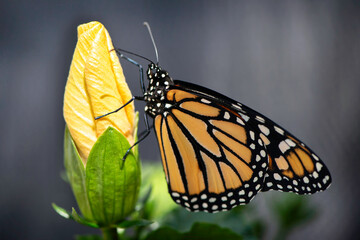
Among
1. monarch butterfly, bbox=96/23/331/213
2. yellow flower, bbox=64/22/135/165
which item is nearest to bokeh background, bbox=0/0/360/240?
monarch butterfly, bbox=96/23/331/213

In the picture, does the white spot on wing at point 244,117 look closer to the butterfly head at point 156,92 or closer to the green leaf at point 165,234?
the butterfly head at point 156,92

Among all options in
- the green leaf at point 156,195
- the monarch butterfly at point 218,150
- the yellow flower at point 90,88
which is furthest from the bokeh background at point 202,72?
the yellow flower at point 90,88

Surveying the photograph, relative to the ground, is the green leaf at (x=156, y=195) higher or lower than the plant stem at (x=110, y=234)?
lower

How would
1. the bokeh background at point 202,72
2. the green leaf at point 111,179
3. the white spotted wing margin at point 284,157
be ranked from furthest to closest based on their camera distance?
the bokeh background at point 202,72
the white spotted wing margin at point 284,157
the green leaf at point 111,179

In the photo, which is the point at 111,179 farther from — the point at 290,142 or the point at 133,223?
the point at 290,142

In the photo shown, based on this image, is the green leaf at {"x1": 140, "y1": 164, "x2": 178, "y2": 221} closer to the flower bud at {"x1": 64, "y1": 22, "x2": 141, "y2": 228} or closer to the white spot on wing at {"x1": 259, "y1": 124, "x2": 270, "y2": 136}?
the flower bud at {"x1": 64, "y1": 22, "x2": 141, "y2": 228}

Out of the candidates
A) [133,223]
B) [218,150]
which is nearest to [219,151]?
[218,150]

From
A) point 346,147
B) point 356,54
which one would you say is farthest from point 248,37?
point 346,147
